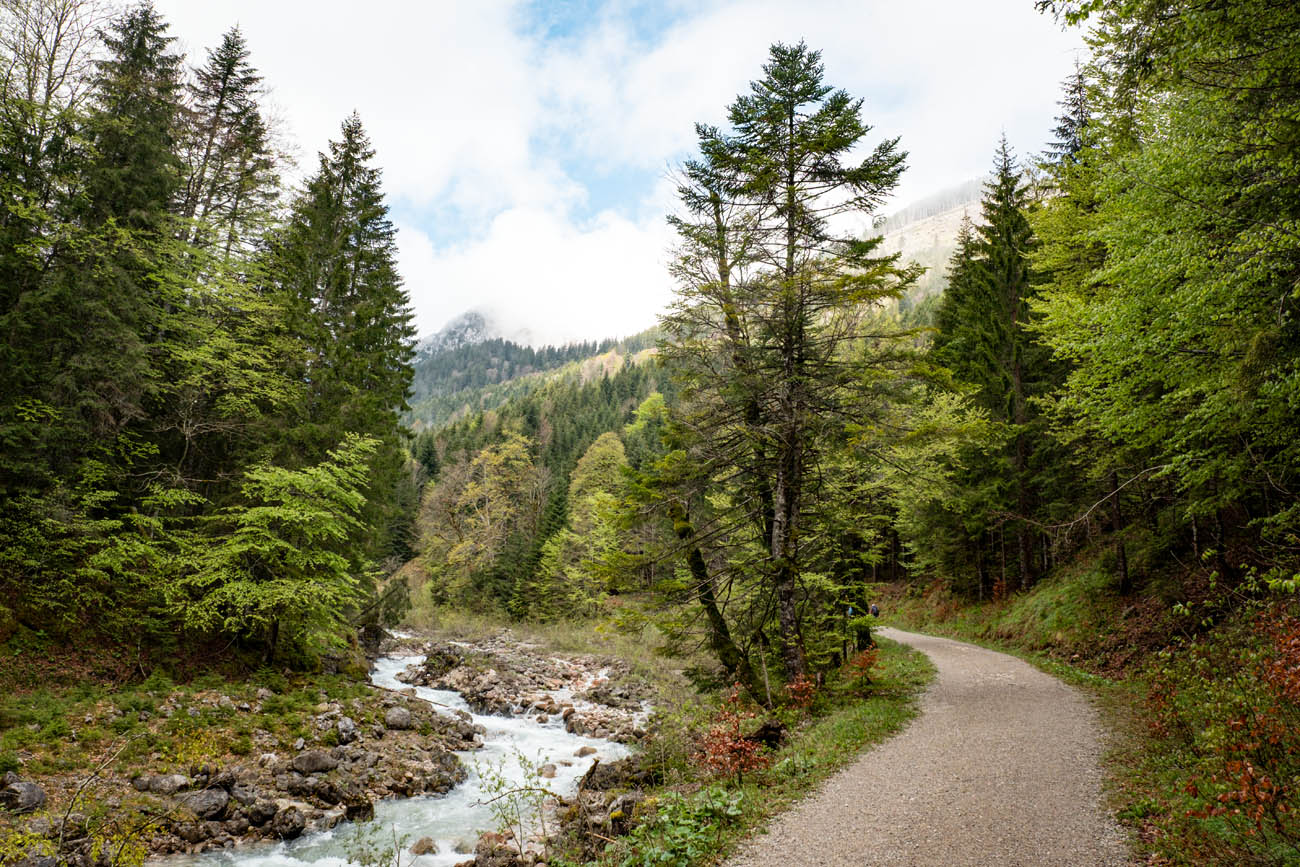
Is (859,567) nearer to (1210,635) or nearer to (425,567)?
(1210,635)

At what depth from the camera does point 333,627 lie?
15.1 m

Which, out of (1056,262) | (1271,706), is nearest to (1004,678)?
(1271,706)

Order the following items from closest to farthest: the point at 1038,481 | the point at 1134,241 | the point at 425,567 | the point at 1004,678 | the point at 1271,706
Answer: the point at 1271,706 → the point at 1134,241 → the point at 1004,678 → the point at 1038,481 → the point at 425,567

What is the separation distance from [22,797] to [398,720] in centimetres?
723

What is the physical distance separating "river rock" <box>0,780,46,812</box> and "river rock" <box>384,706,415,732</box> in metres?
6.76

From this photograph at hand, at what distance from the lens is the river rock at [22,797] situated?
8.09 meters

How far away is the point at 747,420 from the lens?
1021cm

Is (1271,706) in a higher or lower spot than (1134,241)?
lower

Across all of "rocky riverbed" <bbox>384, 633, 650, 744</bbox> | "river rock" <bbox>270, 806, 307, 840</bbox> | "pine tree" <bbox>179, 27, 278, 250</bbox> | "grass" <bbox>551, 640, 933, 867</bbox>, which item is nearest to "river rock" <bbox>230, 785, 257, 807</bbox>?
→ "river rock" <bbox>270, 806, 307, 840</bbox>

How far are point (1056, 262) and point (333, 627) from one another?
20.8 m

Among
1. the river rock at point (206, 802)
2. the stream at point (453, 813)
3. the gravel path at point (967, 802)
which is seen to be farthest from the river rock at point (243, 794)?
the gravel path at point (967, 802)

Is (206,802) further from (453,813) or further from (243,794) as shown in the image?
(453,813)

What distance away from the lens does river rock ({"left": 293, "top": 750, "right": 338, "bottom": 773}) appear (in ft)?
36.8

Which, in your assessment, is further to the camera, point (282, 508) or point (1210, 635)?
point (282, 508)
